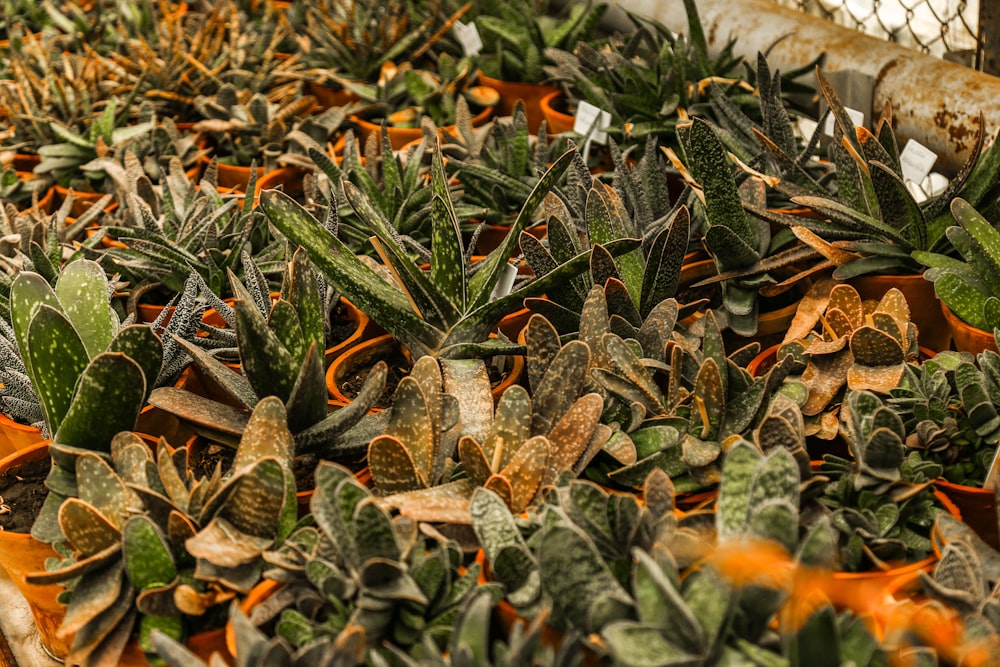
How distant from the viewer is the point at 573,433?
982 millimetres

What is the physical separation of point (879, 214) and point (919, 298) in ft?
0.41

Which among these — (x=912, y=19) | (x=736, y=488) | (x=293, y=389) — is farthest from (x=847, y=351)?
(x=912, y=19)

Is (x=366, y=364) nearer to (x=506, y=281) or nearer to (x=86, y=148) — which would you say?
(x=506, y=281)

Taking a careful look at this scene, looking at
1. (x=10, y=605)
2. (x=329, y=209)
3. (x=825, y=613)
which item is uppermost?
(x=825, y=613)

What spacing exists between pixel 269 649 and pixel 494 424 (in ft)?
1.13

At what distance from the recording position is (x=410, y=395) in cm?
97

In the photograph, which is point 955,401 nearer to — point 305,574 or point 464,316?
point 464,316

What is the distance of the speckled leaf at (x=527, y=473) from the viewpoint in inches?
36.3

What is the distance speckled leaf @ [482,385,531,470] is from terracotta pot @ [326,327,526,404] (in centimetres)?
19

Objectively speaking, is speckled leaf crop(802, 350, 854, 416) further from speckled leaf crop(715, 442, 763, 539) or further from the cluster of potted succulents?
speckled leaf crop(715, 442, 763, 539)

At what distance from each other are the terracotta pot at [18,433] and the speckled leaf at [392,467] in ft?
1.71

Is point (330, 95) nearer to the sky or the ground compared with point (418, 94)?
nearer to the ground

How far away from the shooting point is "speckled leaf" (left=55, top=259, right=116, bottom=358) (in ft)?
3.68

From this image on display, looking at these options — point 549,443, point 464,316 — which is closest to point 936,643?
point 549,443
